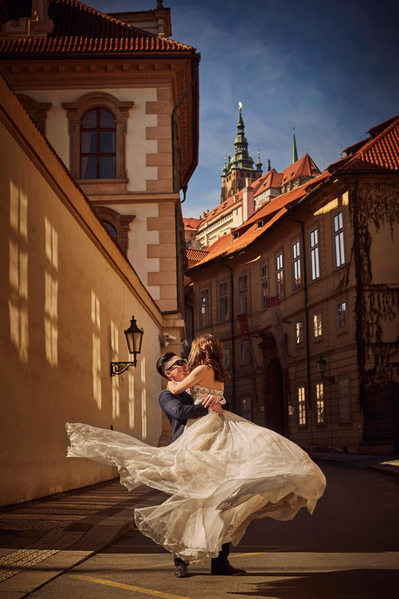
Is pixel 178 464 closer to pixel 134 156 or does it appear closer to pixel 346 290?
pixel 134 156

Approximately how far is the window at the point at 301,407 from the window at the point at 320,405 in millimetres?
1585

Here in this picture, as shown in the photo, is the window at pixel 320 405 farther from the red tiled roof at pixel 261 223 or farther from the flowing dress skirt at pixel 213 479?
the flowing dress skirt at pixel 213 479

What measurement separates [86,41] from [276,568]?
21916 millimetres

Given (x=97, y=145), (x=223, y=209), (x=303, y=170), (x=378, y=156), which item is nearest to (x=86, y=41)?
(x=97, y=145)

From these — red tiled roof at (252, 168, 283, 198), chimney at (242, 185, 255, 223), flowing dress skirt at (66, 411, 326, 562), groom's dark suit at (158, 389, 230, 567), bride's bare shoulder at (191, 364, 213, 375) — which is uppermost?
red tiled roof at (252, 168, 283, 198)

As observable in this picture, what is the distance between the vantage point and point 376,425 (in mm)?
29750

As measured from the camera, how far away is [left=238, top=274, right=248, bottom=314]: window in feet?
149

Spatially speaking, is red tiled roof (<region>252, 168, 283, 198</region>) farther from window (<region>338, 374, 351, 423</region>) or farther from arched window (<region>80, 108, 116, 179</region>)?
arched window (<region>80, 108, 116, 179</region>)

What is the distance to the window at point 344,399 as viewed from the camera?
105 feet

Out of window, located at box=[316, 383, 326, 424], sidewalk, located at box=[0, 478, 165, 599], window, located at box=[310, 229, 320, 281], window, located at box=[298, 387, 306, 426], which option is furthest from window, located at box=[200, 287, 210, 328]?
sidewalk, located at box=[0, 478, 165, 599]

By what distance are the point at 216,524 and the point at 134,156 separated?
2054 cm

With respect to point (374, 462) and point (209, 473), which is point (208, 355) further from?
point (374, 462)

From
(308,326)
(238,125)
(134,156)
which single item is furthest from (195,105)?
(238,125)

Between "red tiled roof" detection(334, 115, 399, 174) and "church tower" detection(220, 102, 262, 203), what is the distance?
133 m
